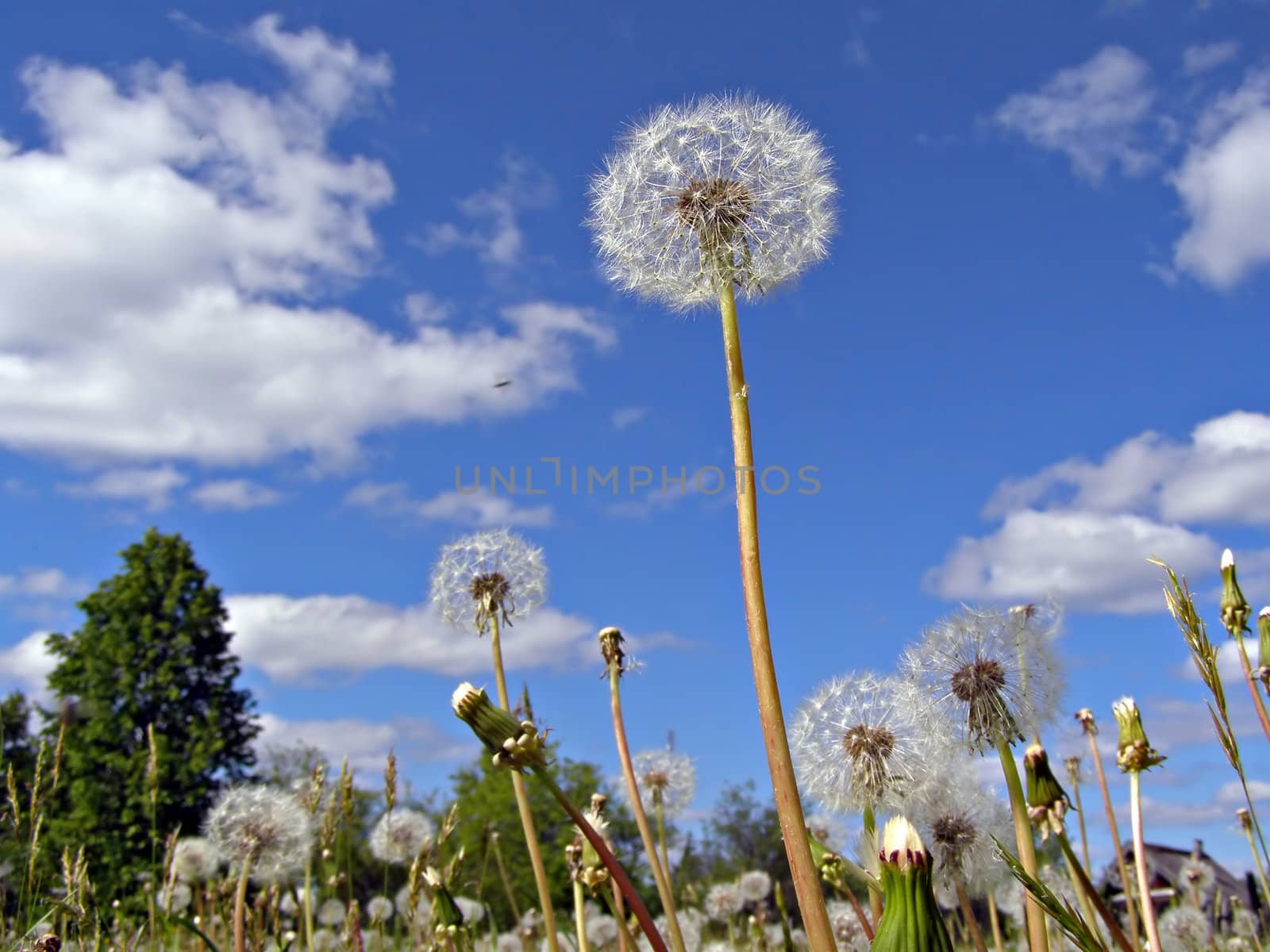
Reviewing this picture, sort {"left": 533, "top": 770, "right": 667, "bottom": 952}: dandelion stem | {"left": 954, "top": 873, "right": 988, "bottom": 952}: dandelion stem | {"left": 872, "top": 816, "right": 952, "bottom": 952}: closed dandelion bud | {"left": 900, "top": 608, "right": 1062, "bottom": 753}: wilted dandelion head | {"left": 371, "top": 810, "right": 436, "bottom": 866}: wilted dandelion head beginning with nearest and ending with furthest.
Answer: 1. {"left": 872, "top": 816, "right": 952, "bottom": 952}: closed dandelion bud
2. {"left": 533, "top": 770, "right": 667, "bottom": 952}: dandelion stem
3. {"left": 954, "top": 873, "right": 988, "bottom": 952}: dandelion stem
4. {"left": 900, "top": 608, "right": 1062, "bottom": 753}: wilted dandelion head
5. {"left": 371, "top": 810, "right": 436, "bottom": 866}: wilted dandelion head

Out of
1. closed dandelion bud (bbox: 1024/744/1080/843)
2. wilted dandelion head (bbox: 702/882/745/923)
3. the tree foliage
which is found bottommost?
wilted dandelion head (bbox: 702/882/745/923)

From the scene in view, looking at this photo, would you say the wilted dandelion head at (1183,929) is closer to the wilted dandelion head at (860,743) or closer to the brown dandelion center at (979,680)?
the wilted dandelion head at (860,743)

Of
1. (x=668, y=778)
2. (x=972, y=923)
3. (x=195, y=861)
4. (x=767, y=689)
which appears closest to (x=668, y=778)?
(x=668, y=778)

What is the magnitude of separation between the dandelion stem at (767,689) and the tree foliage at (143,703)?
34.5 meters

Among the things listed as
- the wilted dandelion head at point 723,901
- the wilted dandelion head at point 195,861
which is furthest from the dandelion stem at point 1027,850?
the wilted dandelion head at point 723,901

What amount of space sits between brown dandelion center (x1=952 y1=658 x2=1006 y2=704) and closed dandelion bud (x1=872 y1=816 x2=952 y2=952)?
1514mm

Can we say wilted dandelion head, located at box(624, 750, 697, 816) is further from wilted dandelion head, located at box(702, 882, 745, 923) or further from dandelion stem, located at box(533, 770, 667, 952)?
dandelion stem, located at box(533, 770, 667, 952)

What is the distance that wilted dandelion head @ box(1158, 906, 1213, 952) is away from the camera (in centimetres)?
600

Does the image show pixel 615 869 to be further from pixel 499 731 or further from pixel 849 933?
pixel 849 933

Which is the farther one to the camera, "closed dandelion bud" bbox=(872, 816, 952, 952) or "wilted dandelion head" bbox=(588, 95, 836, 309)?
"wilted dandelion head" bbox=(588, 95, 836, 309)

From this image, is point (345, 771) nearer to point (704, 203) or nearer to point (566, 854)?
point (566, 854)

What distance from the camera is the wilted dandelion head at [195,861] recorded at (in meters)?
6.23

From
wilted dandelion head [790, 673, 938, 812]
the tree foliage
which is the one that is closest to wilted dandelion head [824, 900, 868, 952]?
wilted dandelion head [790, 673, 938, 812]

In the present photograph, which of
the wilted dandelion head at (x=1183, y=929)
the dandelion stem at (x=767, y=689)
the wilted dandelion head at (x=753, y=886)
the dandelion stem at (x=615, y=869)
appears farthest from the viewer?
the wilted dandelion head at (x=753, y=886)
